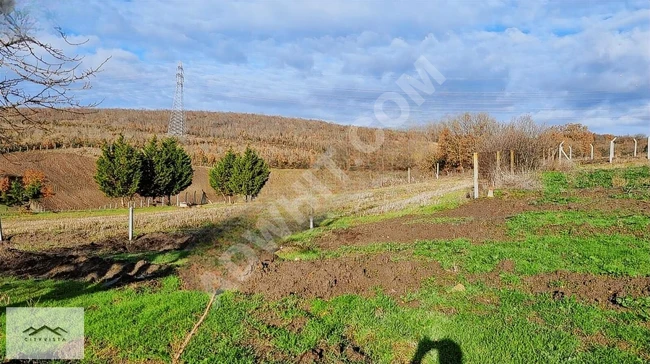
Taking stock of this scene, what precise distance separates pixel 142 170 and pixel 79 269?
114 ft

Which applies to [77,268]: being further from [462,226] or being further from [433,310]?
[462,226]

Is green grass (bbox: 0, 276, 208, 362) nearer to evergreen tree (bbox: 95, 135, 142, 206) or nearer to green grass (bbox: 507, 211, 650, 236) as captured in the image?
green grass (bbox: 507, 211, 650, 236)

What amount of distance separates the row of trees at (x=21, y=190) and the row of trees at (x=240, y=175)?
16.5 m

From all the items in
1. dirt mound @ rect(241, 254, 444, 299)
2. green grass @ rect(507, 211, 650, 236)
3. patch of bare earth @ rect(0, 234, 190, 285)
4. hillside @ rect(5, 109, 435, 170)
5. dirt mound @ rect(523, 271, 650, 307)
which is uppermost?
hillside @ rect(5, 109, 435, 170)

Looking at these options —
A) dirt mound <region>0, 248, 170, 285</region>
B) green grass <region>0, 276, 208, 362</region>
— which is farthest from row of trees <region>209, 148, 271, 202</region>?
green grass <region>0, 276, 208, 362</region>

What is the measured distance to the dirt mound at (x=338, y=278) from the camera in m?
7.16

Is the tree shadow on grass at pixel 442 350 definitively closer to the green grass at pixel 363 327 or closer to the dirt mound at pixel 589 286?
the green grass at pixel 363 327

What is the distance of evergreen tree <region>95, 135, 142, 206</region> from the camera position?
38375 millimetres

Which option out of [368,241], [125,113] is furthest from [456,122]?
[125,113]

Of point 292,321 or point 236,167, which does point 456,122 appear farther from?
point 292,321

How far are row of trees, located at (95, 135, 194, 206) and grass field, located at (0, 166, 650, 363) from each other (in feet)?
108

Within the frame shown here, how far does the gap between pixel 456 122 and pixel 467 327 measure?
46.0m

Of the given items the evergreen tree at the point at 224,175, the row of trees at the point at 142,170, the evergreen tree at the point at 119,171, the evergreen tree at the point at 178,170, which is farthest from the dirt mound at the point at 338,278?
the evergreen tree at the point at 224,175

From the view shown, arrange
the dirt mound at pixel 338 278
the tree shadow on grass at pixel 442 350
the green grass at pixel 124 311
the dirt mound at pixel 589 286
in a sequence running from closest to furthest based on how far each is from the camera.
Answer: the tree shadow on grass at pixel 442 350 < the green grass at pixel 124 311 < the dirt mound at pixel 589 286 < the dirt mound at pixel 338 278
